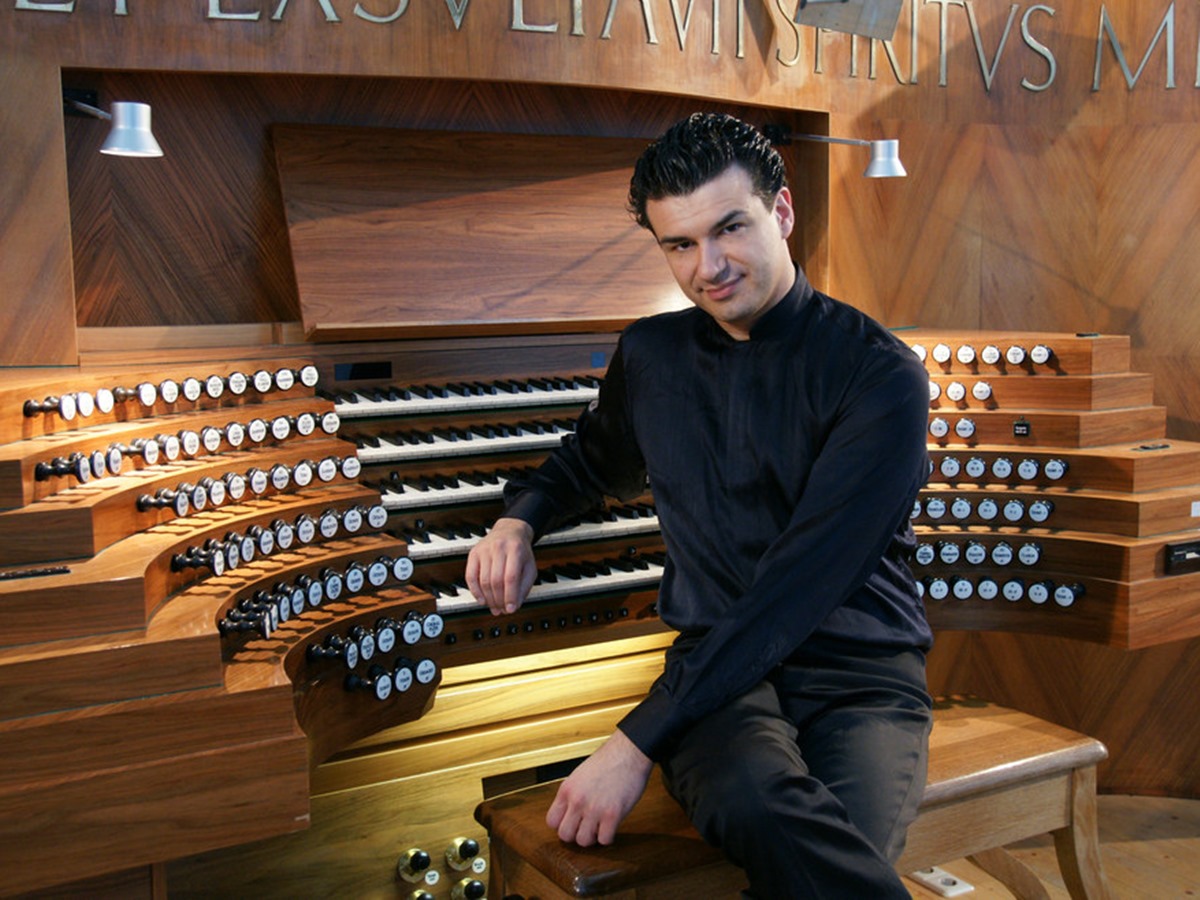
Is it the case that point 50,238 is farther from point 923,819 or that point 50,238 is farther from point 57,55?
point 923,819

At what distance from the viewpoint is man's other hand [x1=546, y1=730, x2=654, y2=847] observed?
75.9 inches

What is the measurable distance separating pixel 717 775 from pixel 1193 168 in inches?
137

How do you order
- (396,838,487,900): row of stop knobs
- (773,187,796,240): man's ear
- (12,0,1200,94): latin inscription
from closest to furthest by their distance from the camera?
1. (773,187,796,240): man's ear
2. (396,838,487,900): row of stop knobs
3. (12,0,1200,94): latin inscription

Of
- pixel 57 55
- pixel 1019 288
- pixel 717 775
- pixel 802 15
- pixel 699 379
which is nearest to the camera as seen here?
pixel 717 775

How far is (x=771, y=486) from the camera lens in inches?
89.0

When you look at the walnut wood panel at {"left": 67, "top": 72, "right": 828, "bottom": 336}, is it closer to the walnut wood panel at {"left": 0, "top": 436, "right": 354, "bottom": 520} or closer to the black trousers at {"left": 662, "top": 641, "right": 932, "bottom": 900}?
the walnut wood panel at {"left": 0, "top": 436, "right": 354, "bottom": 520}

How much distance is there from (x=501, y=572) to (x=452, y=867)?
1.37 m

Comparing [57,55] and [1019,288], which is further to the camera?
[1019,288]

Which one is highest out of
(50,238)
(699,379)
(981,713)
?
(50,238)

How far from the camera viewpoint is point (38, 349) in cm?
324

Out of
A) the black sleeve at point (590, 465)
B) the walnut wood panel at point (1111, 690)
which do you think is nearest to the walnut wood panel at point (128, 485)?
the black sleeve at point (590, 465)

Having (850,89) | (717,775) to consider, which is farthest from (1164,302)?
(717,775)

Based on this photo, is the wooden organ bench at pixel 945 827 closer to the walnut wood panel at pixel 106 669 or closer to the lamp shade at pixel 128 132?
the walnut wood panel at pixel 106 669

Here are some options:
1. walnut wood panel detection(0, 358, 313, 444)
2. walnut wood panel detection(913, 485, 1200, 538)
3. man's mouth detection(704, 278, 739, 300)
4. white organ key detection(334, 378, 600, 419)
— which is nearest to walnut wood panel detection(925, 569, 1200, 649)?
walnut wood panel detection(913, 485, 1200, 538)
